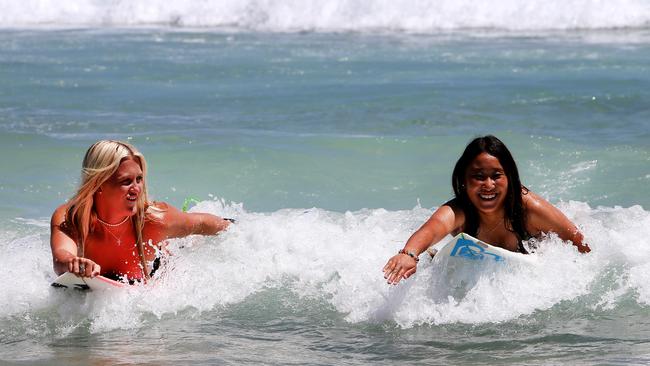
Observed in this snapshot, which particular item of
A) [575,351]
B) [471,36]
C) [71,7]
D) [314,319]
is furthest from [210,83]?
[71,7]

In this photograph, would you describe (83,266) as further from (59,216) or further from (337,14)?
(337,14)

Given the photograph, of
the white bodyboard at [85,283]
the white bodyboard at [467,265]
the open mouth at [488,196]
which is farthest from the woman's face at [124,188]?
the open mouth at [488,196]

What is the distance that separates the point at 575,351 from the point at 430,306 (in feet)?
2.77

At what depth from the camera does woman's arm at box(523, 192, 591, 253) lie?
5.71 m

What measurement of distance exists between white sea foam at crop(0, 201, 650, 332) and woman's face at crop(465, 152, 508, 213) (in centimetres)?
38

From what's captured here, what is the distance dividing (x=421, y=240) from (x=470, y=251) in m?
0.35

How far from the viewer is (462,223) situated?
5.71 metres

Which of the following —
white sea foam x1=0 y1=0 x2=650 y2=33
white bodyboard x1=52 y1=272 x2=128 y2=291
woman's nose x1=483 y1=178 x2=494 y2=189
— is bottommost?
white bodyboard x1=52 y1=272 x2=128 y2=291

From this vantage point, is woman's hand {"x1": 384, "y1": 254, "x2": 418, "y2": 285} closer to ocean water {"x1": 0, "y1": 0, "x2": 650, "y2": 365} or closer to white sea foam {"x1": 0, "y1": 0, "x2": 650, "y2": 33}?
ocean water {"x1": 0, "y1": 0, "x2": 650, "y2": 365}

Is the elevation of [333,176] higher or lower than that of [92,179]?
higher

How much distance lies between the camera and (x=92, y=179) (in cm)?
540

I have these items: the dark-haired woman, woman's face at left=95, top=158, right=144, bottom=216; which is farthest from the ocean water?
woman's face at left=95, top=158, right=144, bottom=216

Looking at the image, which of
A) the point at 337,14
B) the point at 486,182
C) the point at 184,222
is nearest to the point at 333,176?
the point at 184,222

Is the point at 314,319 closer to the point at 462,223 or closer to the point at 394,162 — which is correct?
the point at 462,223
